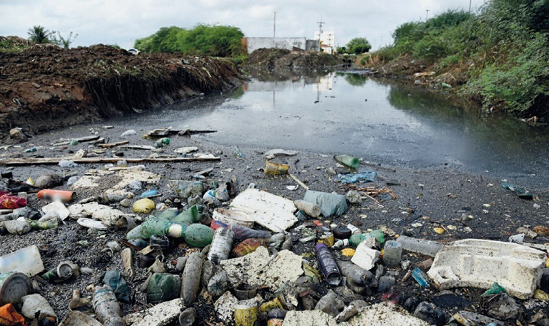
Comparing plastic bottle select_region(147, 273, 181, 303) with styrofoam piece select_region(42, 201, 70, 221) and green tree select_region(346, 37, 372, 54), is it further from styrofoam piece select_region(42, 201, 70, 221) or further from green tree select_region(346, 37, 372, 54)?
green tree select_region(346, 37, 372, 54)

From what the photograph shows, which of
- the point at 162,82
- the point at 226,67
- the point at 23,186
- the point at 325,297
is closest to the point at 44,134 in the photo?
the point at 23,186

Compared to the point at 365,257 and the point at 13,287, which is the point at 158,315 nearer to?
the point at 13,287

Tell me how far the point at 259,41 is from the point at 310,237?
45453mm

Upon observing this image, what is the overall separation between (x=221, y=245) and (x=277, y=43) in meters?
47.6

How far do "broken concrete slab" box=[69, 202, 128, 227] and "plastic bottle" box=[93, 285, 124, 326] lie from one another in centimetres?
90

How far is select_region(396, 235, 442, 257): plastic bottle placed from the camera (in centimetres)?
268

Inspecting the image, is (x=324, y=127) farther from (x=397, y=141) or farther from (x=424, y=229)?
(x=424, y=229)

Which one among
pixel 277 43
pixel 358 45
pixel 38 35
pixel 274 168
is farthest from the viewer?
pixel 358 45

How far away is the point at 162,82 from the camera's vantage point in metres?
11.1

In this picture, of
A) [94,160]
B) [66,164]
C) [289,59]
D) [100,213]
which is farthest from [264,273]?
[289,59]

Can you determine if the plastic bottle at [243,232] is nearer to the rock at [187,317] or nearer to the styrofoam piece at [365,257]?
the styrofoam piece at [365,257]

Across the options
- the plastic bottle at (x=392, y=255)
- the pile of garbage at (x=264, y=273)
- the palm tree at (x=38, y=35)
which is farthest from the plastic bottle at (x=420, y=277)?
the palm tree at (x=38, y=35)

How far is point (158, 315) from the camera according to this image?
1959mm

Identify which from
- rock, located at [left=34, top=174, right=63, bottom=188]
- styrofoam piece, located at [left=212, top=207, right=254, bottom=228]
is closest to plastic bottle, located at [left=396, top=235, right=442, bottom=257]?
styrofoam piece, located at [left=212, top=207, right=254, bottom=228]
